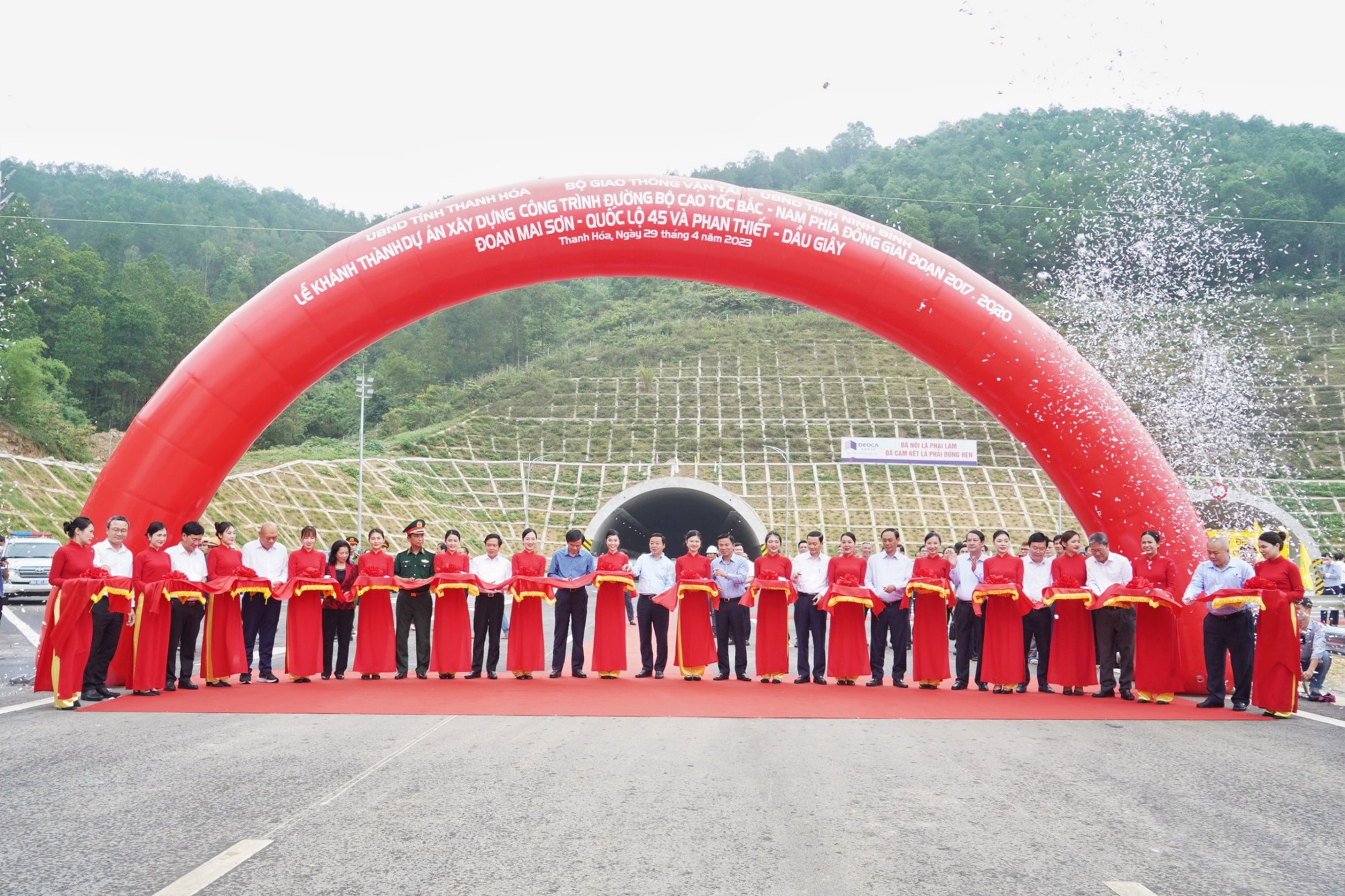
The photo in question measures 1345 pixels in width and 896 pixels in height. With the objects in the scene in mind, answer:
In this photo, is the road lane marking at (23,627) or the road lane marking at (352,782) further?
the road lane marking at (23,627)

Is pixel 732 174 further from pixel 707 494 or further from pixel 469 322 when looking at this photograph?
pixel 707 494

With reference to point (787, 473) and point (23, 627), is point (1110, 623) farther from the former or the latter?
point (787, 473)

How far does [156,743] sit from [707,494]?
28018 millimetres

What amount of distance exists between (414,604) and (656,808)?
6.31 m

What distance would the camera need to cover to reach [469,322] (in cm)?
7500

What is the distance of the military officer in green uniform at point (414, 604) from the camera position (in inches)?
417

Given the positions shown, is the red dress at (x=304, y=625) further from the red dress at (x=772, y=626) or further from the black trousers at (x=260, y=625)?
the red dress at (x=772, y=626)

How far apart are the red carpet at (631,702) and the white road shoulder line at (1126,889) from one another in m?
4.38

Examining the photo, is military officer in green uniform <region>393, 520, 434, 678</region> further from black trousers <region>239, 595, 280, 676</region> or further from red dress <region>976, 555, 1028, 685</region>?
red dress <region>976, 555, 1028, 685</region>

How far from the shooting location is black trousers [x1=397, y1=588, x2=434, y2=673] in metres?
10.6

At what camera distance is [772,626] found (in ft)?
35.4

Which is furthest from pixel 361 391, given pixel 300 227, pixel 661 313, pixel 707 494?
pixel 300 227

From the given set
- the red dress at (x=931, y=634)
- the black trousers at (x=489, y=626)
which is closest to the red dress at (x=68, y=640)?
the black trousers at (x=489, y=626)

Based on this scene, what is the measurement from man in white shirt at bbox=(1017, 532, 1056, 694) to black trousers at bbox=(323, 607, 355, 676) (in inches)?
258
